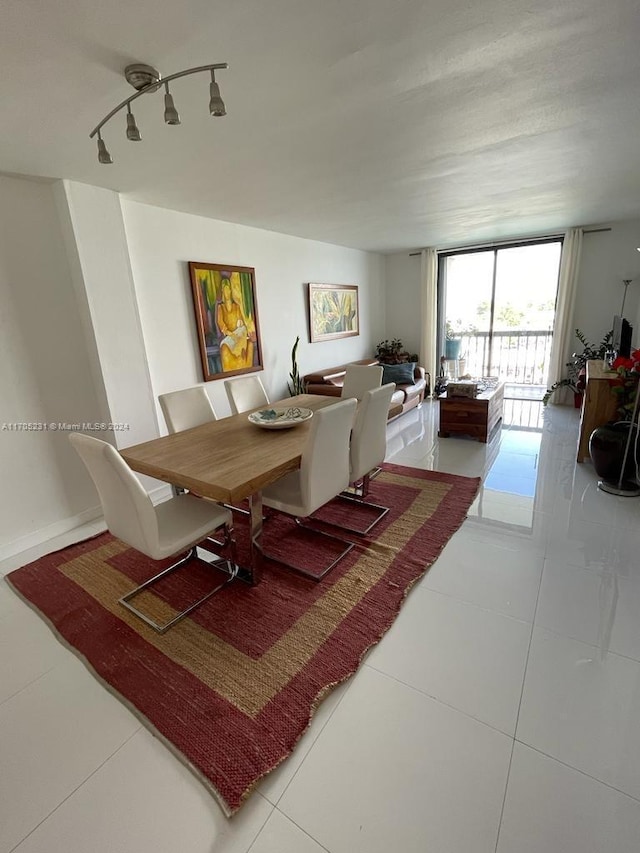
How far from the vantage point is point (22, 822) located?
1.18 metres

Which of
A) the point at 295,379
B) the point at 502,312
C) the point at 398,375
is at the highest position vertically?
the point at 502,312

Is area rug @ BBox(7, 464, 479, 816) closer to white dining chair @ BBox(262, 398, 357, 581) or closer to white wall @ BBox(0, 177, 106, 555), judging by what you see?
white dining chair @ BBox(262, 398, 357, 581)

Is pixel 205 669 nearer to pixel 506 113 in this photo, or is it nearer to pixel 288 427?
pixel 288 427

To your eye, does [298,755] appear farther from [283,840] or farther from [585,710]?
[585,710]

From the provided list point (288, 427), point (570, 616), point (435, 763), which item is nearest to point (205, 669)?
point (435, 763)

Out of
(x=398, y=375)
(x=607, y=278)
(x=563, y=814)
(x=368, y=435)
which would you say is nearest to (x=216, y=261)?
(x=368, y=435)

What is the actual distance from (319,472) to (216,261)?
2.72 m

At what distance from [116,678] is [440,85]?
290 cm

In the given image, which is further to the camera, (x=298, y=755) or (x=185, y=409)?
(x=185, y=409)

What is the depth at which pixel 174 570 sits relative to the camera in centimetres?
232

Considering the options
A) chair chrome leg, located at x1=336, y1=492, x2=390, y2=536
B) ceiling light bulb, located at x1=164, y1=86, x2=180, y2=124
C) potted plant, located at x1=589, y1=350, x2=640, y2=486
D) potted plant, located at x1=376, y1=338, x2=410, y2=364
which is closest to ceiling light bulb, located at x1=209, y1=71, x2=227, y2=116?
ceiling light bulb, located at x1=164, y1=86, x2=180, y2=124

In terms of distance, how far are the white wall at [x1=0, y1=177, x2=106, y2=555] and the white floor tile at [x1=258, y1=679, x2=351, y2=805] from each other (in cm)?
237

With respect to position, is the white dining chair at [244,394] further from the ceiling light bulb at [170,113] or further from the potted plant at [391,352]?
the potted plant at [391,352]

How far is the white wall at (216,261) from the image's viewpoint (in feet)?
10.5
